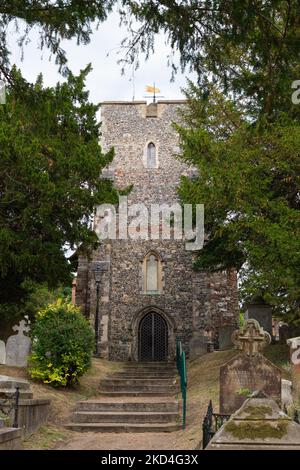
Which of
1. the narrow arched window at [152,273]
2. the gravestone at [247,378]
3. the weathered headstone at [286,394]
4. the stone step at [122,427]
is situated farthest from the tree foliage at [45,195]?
the narrow arched window at [152,273]

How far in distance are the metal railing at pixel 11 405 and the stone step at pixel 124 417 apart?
7.46 feet

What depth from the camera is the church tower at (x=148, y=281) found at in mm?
21062

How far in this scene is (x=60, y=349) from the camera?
470 inches

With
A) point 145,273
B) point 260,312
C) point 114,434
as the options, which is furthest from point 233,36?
point 145,273

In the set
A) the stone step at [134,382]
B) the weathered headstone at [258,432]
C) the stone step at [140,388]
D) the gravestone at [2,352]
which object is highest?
the gravestone at [2,352]

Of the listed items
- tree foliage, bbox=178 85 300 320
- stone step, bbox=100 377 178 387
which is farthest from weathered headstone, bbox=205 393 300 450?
stone step, bbox=100 377 178 387

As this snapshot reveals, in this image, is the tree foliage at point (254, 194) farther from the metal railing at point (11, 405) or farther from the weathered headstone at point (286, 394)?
the metal railing at point (11, 405)

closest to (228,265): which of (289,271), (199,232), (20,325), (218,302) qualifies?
(199,232)

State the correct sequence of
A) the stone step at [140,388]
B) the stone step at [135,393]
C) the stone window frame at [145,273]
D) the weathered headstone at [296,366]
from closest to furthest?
the weathered headstone at [296,366], the stone step at [135,393], the stone step at [140,388], the stone window frame at [145,273]

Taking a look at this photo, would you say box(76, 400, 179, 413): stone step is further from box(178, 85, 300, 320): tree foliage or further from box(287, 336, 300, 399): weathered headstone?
box(178, 85, 300, 320): tree foliage

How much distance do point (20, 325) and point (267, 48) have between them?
9.88 meters

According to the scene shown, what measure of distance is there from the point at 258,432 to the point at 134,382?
10.3m

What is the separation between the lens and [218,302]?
858 inches

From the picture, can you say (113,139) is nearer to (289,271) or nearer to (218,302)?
(218,302)
